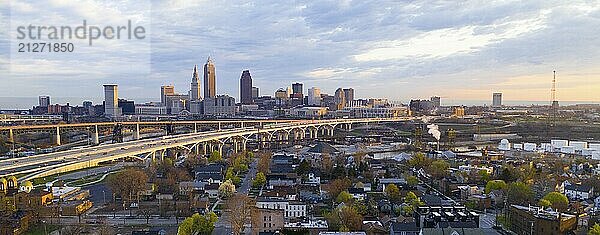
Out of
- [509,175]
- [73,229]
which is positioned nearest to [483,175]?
[509,175]

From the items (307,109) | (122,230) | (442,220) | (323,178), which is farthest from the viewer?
(307,109)

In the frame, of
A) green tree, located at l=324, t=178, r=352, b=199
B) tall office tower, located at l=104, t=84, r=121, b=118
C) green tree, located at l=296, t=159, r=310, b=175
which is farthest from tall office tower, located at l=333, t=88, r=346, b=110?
green tree, located at l=324, t=178, r=352, b=199

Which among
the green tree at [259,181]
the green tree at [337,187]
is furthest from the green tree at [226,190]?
the green tree at [337,187]

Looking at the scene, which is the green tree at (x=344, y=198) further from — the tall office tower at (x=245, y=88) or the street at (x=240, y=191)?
the tall office tower at (x=245, y=88)

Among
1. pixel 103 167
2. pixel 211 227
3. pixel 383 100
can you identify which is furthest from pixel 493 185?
pixel 383 100

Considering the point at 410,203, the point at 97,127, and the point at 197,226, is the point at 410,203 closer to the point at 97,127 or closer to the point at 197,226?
the point at 197,226

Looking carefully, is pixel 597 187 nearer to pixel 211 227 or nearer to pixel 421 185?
pixel 421 185
